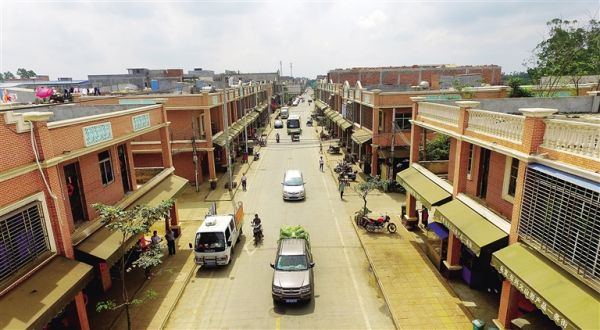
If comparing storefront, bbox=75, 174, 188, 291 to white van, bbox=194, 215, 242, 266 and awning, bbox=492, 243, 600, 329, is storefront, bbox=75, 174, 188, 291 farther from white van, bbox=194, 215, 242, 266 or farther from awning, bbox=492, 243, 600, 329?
awning, bbox=492, 243, 600, 329

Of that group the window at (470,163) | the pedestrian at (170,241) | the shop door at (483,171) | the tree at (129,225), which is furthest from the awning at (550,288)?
the pedestrian at (170,241)

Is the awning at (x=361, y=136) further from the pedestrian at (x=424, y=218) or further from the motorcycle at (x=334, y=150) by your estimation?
the pedestrian at (x=424, y=218)

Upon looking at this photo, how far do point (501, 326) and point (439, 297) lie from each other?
2.79 meters

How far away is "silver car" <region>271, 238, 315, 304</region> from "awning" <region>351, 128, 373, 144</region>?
53.5 ft

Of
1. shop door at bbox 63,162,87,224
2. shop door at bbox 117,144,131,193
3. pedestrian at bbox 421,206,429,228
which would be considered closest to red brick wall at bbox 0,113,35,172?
shop door at bbox 63,162,87,224

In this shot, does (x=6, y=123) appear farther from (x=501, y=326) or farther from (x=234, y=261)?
(x=501, y=326)

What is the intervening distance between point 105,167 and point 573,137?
17.0 metres

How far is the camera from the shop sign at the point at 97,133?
12461 mm

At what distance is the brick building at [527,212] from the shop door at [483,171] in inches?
1.5

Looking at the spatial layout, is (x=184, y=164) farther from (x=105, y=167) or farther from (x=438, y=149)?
(x=438, y=149)

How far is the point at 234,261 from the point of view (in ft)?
57.5

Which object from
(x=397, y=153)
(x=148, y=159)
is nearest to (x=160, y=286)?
(x=148, y=159)

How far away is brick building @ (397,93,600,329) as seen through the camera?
8.00 meters

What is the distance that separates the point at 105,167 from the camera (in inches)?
615
